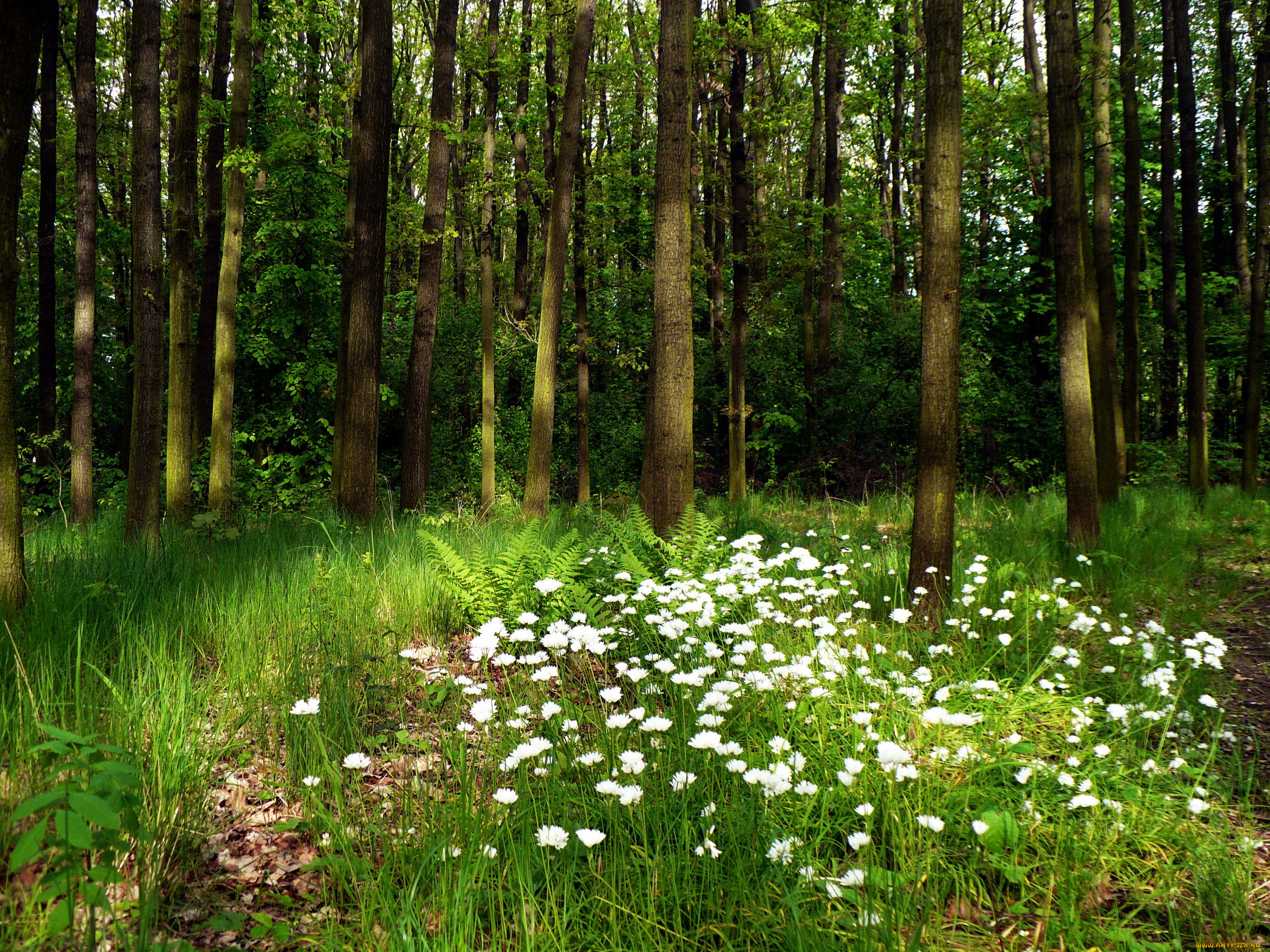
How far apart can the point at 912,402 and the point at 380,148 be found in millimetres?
12887

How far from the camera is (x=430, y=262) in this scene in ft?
36.9

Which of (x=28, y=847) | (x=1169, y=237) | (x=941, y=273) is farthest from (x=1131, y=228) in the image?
(x=28, y=847)

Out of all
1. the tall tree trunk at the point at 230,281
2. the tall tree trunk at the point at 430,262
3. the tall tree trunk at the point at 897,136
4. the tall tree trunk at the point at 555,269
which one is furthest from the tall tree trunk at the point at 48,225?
the tall tree trunk at the point at 897,136

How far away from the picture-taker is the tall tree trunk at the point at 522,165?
12.3 meters

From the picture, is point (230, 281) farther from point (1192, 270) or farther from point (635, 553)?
point (1192, 270)

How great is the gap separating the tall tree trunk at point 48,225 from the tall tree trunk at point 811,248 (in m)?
12.1

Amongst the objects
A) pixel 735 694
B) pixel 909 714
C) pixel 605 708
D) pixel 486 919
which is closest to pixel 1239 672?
pixel 909 714

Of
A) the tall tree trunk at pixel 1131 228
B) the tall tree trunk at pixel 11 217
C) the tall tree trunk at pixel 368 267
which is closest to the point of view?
the tall tree trunk at pixel 11 217

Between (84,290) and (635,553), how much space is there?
30.3ft

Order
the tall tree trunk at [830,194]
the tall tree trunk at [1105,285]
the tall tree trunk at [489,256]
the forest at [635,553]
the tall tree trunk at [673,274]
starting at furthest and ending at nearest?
1. the tall tree trunk at [830,194]
2. the tall tree trunk at [489,256]
3. the tall tree trunk at [1105,285]
4. the tall tree trunk at [673,274]
5. the forest at [635,553]

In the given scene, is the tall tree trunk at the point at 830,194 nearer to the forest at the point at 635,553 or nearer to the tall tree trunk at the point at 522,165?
the forest at the point at 635,553

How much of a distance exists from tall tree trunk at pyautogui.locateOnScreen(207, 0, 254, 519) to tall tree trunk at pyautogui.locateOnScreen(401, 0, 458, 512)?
2268 millimetres

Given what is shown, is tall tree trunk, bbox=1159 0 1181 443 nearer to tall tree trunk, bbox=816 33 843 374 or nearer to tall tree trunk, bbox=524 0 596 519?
tall tree trunk, bbox=816 33 843 374

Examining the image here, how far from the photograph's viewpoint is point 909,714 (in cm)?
308
